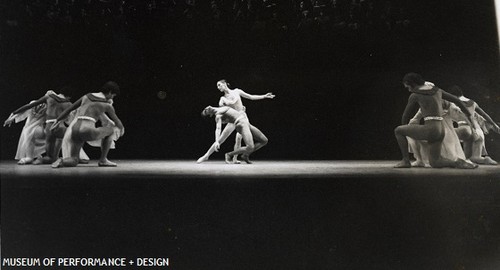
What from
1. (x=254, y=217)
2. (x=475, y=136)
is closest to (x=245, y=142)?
(x=254, y=217)

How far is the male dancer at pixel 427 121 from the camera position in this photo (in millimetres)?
3566

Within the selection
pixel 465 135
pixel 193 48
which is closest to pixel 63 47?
pixel 193 48

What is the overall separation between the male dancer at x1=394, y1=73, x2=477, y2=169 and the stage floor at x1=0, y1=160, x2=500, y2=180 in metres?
0.07

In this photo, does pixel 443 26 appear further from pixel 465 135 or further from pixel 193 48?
pixel 193 48

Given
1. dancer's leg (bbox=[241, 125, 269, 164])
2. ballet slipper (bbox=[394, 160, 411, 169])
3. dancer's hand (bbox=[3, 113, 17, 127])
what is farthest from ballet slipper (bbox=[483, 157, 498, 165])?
dancer's hand (bbox=[3, 113, 17, 127])

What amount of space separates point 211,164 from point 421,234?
5.25 feet

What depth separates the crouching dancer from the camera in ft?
11.6

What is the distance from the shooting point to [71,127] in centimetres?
359

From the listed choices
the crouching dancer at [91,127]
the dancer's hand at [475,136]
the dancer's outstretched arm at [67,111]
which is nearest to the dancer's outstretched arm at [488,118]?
the dancer's hand at [475,136]

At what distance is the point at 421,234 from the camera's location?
3449mm

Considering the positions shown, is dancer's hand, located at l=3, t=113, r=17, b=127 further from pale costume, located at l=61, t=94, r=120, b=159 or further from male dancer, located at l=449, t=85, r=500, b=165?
male dancer, located at l=449, t=85, r=500, b=165

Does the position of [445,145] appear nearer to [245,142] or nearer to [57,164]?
[245,142]

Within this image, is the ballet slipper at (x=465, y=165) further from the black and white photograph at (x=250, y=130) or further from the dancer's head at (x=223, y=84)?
the dancer's head at (x=223, y=84)

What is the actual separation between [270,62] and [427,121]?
126cm
